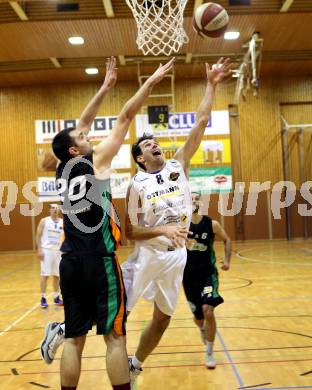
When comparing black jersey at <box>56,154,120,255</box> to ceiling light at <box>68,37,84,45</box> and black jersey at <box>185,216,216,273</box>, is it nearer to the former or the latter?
black jersey at <box>185,216,216,273</box>

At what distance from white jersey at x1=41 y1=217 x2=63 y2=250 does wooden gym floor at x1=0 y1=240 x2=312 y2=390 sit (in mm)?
1108

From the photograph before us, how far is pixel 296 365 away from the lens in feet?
17.4

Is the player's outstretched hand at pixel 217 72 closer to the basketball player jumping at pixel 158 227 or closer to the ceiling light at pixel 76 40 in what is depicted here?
the basketball player jumping at pixel 158 227

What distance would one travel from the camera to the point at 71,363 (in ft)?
11.5

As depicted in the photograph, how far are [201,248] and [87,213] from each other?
252 centimetres

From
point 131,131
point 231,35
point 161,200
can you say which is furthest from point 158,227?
point 131,131

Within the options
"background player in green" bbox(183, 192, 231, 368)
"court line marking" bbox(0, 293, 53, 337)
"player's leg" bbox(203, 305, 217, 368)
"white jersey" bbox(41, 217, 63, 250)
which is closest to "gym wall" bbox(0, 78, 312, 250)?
"white jersey" bbox(41, 217, 63, 250)

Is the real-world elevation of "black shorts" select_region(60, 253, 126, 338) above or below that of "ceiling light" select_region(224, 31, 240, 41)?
below

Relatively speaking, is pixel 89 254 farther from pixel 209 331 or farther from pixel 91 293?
pixel 209 331

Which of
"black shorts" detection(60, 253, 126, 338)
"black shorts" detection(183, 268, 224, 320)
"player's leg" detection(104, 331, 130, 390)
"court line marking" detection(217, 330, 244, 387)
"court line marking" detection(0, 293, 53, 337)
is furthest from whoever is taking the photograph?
"court line marking" detection(0, 293, 53, 337)

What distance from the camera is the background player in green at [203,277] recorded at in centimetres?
549

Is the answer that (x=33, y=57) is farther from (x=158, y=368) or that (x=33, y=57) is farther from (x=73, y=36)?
(x=158, y=368)

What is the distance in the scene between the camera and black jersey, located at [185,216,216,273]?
230 inches

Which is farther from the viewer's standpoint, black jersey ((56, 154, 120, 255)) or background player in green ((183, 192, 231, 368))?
background player in green ((183, 192, 231, 368))
